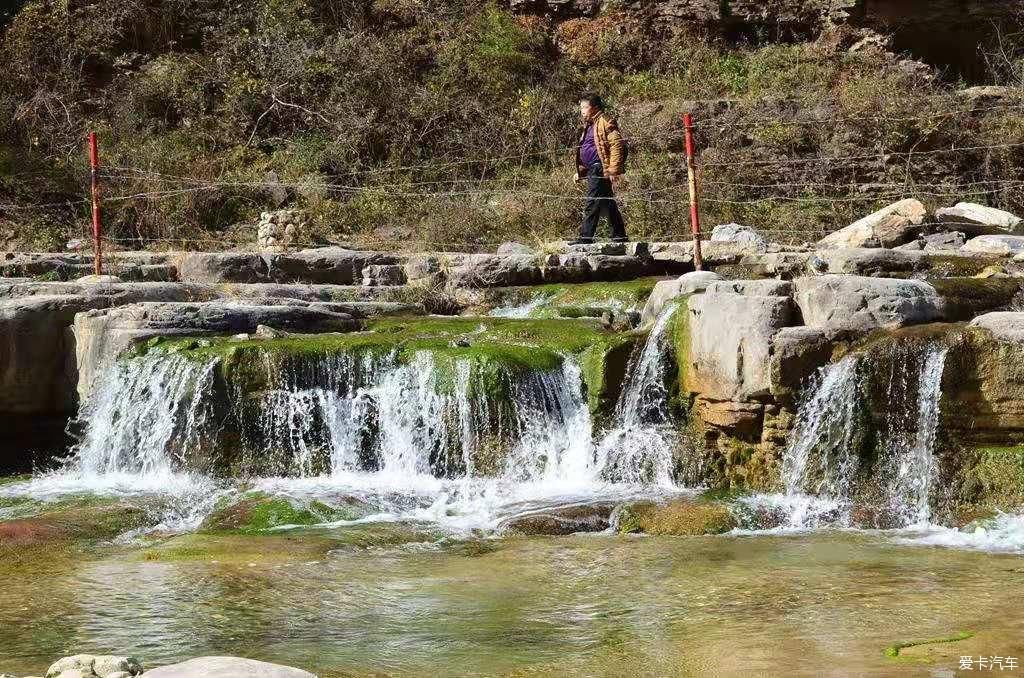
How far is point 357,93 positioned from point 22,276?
7636 millimetres

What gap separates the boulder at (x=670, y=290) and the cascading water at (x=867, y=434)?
1.76 m

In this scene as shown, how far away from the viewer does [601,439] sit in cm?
859

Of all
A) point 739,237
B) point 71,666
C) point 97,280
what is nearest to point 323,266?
point 97,280

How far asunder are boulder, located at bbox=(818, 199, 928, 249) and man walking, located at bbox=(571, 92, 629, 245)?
2.25 m

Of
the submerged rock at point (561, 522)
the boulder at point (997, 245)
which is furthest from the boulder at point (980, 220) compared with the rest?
the submerged rock at point (561, 522)

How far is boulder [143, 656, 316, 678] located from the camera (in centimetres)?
347

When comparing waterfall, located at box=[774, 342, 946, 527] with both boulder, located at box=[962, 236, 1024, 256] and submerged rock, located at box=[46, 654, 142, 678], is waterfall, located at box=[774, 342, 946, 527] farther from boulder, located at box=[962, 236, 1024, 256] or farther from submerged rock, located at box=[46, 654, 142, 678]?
submerged rock, located at box=[46, 654, 142, 678]

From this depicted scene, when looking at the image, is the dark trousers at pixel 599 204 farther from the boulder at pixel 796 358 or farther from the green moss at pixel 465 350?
the boulder at pixel 796 358

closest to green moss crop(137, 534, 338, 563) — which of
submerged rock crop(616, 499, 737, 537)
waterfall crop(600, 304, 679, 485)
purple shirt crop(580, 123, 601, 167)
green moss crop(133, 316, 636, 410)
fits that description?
submerged rock crop(616, 499, 737, 537)

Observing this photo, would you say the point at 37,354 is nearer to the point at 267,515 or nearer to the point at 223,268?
the point at 223,268

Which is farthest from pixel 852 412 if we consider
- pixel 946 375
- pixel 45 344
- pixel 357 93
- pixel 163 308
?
pixel 357 93

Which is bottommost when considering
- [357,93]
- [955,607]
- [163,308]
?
[955,607]

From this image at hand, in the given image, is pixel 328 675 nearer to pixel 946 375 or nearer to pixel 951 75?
pixel 946 375

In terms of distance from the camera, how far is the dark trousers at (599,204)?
39.3 ft
